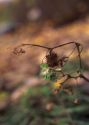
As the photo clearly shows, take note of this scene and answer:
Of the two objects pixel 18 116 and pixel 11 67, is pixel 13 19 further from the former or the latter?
pixel 18 116

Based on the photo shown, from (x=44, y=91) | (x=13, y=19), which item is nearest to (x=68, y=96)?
(x=44, y=91)

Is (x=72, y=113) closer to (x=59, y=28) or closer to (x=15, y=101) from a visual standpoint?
(x=15, y=101)

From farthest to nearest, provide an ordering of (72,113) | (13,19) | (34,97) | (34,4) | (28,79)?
1. (13,19)
2. (34,4)
3. (28,79)
4. (34,97)
5. (72,113)

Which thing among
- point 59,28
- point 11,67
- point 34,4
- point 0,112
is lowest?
point 0,112

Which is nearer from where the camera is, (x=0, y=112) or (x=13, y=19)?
(x=0, y=112)

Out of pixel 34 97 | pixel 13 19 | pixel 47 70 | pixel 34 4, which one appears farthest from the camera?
pixel 13 19

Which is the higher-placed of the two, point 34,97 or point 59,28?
point 59,28

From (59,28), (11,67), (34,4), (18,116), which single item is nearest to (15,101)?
(18,116)
